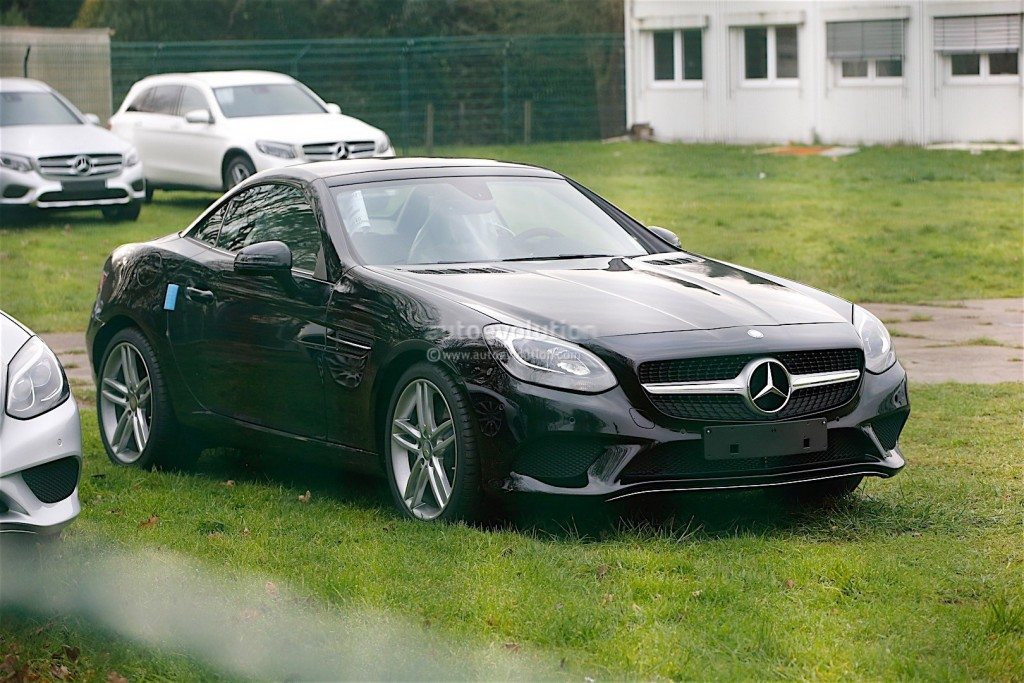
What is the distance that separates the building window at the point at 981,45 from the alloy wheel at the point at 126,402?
88.2ft

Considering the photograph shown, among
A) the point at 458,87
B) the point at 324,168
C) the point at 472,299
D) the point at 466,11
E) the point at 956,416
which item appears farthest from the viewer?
the point at 466,11

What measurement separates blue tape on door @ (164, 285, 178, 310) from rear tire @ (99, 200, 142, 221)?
1338 cm

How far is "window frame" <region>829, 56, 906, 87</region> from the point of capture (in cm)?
3384

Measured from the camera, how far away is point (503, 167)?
784 cm

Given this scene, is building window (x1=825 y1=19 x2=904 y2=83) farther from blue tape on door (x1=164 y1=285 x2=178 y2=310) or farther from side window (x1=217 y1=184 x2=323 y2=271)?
blue tape on door (x1=164 y1=285 x2=178 y2=310)

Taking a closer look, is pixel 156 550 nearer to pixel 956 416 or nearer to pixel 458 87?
pixel 956 416

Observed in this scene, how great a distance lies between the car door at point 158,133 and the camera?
74.0ft

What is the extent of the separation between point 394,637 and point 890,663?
56.5 inches

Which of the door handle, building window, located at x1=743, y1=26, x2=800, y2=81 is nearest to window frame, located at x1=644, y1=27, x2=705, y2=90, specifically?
building window, located at x1=743, y1=26, x2=800, y2=81

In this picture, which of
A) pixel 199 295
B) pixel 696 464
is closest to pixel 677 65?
pixel 199 295

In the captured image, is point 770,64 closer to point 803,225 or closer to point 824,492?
point 803,225

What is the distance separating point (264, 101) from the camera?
22.2 metres

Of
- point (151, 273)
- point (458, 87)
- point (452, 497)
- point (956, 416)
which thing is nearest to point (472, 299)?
point (452, 497)

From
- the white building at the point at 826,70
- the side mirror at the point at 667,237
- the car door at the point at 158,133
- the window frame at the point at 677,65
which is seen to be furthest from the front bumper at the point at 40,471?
the window frame at the point at 677,65
